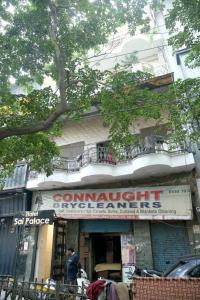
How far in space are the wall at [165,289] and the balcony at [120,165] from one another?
5329 millimetres

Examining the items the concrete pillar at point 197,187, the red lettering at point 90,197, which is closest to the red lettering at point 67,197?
the red lettering at point 90,197

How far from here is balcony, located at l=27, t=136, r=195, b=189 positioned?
33.5ft

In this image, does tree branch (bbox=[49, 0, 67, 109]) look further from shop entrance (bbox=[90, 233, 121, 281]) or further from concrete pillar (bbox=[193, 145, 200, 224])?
shop entrance (bbox=[90, 233, 121, 281])

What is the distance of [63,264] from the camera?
11609 millimetres

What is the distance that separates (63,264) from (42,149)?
5.84m

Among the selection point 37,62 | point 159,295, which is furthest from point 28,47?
point 159,295

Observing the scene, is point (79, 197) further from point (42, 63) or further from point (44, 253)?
point (42, 63)

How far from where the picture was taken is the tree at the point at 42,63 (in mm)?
8148

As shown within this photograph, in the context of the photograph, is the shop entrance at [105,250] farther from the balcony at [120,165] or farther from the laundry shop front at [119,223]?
the balcony at [120,165]

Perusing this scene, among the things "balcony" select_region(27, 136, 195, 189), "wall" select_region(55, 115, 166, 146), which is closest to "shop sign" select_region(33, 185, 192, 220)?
"balcony" select_region(27, 136, 195, 189)

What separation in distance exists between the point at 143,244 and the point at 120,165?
10.9ft

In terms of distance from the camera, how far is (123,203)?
36.5 ft

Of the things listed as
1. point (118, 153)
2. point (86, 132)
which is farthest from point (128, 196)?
point (86, 132)

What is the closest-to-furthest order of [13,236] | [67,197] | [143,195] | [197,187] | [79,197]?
[197,187]
[143,195]
[79,197]
[67,197]
[13,236]
